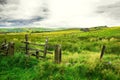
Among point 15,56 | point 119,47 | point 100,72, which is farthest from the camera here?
point 119,47

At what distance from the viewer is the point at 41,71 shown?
12156 mm

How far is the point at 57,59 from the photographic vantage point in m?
13.4

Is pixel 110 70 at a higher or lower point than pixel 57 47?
lower

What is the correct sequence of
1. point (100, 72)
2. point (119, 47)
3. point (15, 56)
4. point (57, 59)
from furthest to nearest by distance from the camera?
point (119, 47)
point (15, 56)
point (57, 59)
point (100, 72)

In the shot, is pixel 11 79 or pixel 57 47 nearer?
pixel 11 79

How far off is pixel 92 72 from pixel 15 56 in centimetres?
621

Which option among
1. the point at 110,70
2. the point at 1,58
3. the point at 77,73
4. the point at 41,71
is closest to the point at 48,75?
the point at 41,71

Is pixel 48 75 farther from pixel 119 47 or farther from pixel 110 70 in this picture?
pixel 119 47

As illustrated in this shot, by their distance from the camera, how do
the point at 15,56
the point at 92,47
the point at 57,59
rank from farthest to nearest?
the point at 92,47 < the point at 15,56 < the point at 57,59

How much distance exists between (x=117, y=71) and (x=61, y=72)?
10.5 feet

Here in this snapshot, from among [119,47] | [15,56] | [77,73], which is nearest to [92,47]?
[119,47]

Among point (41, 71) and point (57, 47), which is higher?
point (57, 47)

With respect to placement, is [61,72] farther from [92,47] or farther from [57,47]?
[92,47]

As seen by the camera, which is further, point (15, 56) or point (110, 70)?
point (15, 56)
